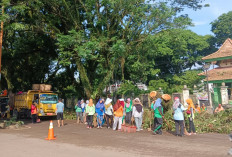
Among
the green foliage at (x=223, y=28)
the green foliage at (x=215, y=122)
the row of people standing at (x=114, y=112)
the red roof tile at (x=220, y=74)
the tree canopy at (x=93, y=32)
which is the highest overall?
the green foliage at (x=223, y=28)

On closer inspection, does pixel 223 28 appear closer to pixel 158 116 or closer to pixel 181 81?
pixel 181 81

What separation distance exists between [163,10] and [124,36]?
11.7ft

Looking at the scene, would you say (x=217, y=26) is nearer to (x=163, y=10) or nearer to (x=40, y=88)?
(x=163, y=10)

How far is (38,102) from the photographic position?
2139 cm

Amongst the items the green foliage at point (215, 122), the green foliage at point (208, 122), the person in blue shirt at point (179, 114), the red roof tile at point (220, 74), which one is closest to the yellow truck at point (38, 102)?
the green foliage at point (208, 122)

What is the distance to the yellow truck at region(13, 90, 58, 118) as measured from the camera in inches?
840

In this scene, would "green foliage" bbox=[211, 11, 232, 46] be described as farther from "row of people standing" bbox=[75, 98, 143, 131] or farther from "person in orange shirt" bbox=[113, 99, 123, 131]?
"person in orange shirt" bbox=[113, 99, 123, 131]

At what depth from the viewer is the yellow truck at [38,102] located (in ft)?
70.0

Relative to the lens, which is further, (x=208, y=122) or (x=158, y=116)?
(x=208, y=122)

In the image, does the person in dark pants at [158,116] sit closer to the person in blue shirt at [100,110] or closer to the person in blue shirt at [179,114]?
the person in blue shirt at [179,114]

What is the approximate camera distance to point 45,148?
865cm

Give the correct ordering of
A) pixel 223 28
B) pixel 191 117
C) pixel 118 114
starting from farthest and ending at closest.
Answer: pixel 223 28
pixel 118 114
pixel 191 117

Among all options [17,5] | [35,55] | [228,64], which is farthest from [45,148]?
[228,64]

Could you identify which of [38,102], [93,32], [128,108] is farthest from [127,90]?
[38,102]
